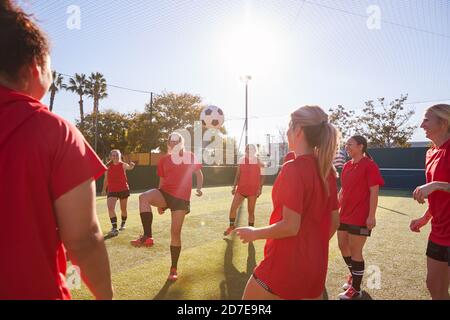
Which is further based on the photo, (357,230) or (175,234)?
(175,234)

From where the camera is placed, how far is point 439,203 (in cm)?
325

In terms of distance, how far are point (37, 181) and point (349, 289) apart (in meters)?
4.54

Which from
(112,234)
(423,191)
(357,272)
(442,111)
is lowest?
(112,234)

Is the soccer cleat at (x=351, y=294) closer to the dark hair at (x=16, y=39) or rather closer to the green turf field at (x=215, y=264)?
the green turf field at (x=215, y=264)

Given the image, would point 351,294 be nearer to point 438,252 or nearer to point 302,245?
point 438,252

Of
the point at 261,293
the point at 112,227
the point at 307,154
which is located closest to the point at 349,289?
the point at 261,293

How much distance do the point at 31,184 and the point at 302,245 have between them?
161cm

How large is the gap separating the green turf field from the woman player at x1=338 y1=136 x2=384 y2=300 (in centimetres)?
41

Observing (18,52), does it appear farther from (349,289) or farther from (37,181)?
(349,289)

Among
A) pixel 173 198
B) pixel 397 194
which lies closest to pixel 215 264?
pixel 173 198

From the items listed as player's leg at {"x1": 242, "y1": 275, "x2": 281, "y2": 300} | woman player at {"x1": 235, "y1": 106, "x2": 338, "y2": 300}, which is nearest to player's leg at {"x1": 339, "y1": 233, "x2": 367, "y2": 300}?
woman player at {"x1": 235, "y1": 106, "x2": 338, "y2": 300}

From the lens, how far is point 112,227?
8461mm

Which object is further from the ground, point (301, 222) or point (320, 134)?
point (320, 134)

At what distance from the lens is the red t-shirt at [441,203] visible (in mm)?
3137
